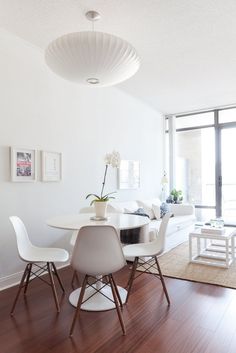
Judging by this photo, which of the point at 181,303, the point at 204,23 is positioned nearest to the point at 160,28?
the point at 204,23

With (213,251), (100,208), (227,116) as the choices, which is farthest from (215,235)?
(227,116)

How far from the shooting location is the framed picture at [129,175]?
4.84 metres

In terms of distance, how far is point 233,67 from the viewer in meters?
3.98

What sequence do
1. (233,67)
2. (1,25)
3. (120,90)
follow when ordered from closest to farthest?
1. (1,25)
2. (233,67)
3. (120,90)

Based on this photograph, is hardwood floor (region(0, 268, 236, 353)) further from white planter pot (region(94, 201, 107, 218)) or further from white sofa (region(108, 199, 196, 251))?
white sofa (region(108, 199, 196, 251))

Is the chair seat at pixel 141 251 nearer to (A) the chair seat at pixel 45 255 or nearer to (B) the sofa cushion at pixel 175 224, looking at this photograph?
(A) the chair seat at pixel 45 255

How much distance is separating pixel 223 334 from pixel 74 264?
1.27 metres

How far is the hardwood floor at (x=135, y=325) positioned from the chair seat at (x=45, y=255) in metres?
0.47

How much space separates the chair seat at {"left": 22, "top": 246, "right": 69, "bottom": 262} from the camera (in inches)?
92.7

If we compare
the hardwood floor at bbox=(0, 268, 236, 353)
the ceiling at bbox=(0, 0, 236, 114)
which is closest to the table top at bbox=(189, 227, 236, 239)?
the hardwood floor at bbox=(0, 268, 236, 353)

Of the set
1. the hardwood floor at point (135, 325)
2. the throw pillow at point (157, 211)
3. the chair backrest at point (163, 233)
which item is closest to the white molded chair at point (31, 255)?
the hardwood floor at point (135, 325)

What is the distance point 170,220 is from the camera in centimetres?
465

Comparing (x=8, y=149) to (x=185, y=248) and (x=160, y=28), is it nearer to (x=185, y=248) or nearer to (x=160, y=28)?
(x=160, y=28)

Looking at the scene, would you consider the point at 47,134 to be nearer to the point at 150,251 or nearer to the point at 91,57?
the point at 91,57
